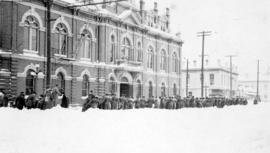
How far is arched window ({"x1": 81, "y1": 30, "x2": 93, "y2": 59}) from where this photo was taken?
34.9 meters

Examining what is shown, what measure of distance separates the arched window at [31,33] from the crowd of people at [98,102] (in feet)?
12.4

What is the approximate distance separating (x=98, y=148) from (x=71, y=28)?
22.0m

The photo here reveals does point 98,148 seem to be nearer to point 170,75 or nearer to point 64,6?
point 64,6

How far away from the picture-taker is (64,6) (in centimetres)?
3216

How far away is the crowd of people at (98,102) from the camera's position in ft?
72.4

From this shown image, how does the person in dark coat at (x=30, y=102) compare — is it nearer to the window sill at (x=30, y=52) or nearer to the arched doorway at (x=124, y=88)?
the window sill at (x=30, y=52)

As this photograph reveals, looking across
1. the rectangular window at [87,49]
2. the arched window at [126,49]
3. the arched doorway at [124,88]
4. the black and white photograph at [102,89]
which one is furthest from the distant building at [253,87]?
the rectangular window at [87,49]

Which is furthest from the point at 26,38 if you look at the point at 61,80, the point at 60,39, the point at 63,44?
the point at 61,80

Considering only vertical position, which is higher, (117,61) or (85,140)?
(117,61)

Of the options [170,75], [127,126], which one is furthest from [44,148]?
[170,75]

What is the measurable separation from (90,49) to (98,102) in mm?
11195

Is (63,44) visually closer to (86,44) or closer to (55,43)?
(55,43)

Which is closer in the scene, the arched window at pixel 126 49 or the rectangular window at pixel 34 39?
the rectangular window at pixel 34 39

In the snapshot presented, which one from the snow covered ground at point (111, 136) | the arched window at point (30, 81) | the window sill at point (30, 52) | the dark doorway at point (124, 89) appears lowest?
the snow covered ground at point (111, 136)
